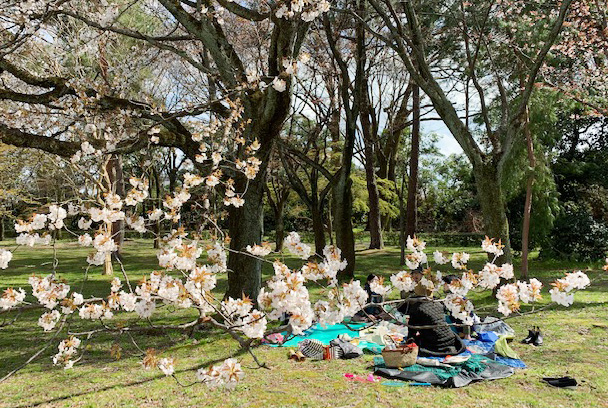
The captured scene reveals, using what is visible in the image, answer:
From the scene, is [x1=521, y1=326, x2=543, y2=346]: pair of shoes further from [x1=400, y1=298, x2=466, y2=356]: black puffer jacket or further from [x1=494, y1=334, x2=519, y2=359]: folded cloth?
[x1=400, y1=298, x2=466, y2=356]: black puffer jacket

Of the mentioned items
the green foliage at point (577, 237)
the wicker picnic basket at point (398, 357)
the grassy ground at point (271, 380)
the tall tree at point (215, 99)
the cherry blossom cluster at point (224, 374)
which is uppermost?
the tall tree at point (215, 99)

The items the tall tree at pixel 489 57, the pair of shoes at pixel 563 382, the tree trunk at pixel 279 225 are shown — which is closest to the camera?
the pair of shoes at pixel 563 382

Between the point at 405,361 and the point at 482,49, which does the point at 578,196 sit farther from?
the point at 405,361

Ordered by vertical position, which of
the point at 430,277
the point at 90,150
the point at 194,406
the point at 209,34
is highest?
the point at 209,34

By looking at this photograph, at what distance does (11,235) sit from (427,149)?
31.4 m

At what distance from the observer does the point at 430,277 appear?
3.21 meters

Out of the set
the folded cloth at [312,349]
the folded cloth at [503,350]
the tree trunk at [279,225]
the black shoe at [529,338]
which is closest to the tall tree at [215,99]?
the folded cloth at [312,349]

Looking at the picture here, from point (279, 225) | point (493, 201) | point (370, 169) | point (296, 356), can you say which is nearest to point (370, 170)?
point (370, 169)

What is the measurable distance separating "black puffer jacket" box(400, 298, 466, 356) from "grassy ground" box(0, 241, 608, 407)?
0.75 meters

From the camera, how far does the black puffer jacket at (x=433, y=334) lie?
5812 millimetres

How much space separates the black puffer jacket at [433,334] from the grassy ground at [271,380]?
2.46ft

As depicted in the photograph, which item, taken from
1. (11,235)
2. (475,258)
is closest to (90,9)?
(475,258)

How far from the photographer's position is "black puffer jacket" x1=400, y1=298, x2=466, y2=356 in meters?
5.81

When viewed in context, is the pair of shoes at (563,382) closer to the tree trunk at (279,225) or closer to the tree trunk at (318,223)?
the tree trunk at (318,223)
